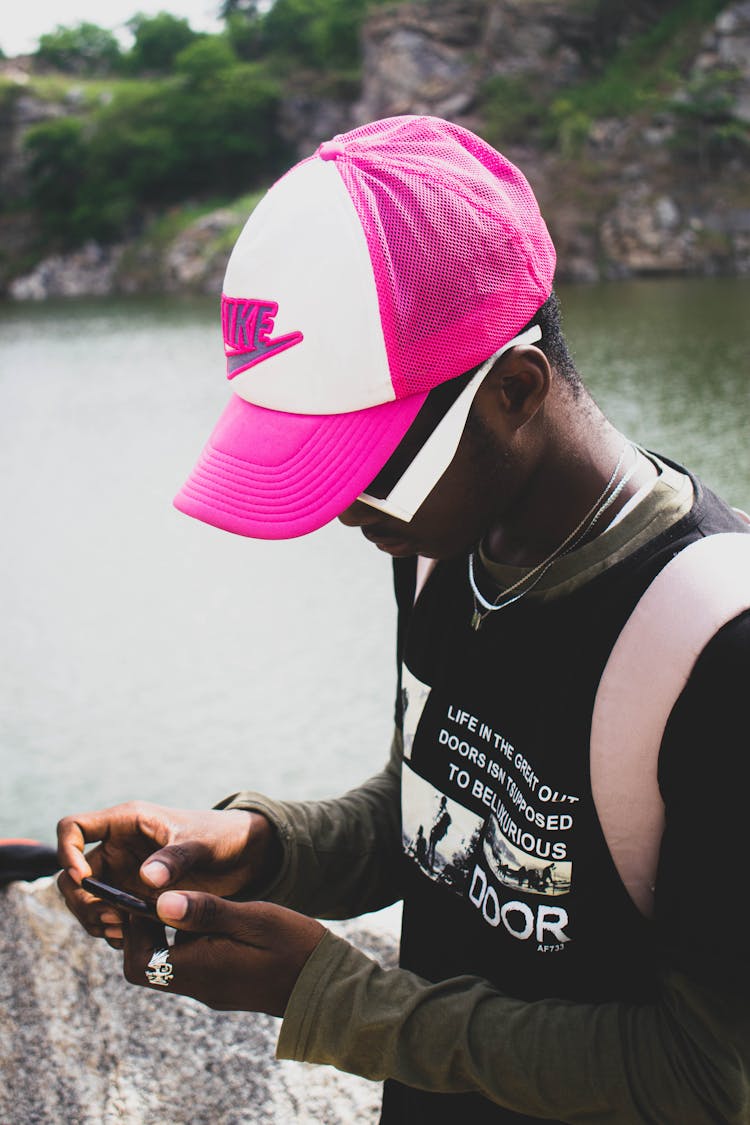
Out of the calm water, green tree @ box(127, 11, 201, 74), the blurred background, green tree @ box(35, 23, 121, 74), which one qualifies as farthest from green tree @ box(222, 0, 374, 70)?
the calm water

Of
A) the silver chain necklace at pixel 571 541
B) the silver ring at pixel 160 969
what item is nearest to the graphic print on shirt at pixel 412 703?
the silver chain necklace at pixel 571 541

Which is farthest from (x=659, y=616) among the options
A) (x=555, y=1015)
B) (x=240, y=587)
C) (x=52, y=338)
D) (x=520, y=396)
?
(x=52, y=338)

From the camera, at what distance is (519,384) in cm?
100

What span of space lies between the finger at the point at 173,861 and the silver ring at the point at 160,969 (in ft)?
0.23

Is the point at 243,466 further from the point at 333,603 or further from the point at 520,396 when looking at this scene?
the point at 333,603

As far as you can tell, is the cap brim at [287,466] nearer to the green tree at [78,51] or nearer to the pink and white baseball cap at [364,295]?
the pink and white baseball cap at [364,295]

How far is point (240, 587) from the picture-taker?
575 centimetres

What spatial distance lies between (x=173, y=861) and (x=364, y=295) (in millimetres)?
626

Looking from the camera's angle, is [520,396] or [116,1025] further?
[116,1025]

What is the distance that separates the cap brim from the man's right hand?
1.24 ft

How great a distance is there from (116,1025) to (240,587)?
13.4 feet

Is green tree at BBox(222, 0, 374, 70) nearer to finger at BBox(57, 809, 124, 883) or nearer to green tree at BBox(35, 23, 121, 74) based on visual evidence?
green tree at BBox(35, 23, 121, 74)

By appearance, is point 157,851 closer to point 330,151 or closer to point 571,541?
point 571,541

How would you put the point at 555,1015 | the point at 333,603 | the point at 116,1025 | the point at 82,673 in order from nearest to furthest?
the point at 555,1015
the point at 116,1025
the point at 82,673
the point at 333,603
